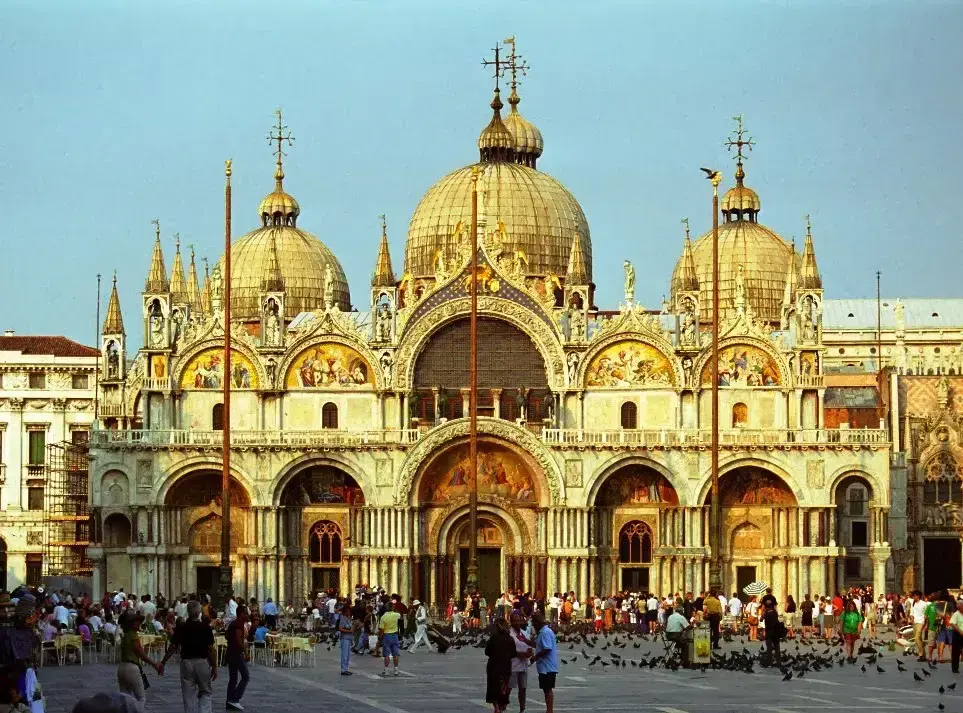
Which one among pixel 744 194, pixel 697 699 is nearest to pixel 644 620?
pixel 697 699

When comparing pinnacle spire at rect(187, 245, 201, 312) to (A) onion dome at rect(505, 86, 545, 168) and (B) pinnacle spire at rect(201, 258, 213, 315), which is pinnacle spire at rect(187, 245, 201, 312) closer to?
(B) pinnacle spire at rect(201, 258, 213, 315)

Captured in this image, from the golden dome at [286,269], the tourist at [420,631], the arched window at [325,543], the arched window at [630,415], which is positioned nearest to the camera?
the tourist at [420,631]

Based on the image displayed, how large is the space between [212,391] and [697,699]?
46871mm

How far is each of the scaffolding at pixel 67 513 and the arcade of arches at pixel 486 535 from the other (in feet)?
38.7

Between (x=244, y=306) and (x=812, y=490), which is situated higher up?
(x=244, y=306)

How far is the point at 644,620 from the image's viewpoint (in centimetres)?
6988

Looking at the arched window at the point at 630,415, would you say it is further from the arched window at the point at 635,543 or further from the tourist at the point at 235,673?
the tourist at the point at 235,673

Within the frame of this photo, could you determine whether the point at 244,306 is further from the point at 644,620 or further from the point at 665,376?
the point at 644,620

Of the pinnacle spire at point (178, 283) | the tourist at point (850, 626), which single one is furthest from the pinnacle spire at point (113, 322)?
the tourist at point (850, 626)

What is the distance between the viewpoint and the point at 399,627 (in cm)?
5403

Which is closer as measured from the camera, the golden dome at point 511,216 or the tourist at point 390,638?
the tourist at point 390,638

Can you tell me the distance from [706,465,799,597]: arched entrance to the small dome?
67.0 feet

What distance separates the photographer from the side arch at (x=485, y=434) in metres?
82.9

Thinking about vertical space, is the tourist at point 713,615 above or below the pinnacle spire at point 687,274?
below
